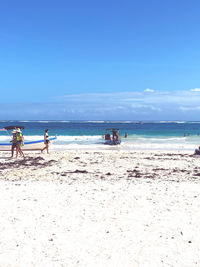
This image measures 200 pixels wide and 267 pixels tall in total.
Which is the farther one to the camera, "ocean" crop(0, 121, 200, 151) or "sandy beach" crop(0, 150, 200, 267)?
"ocean" crop(0, 121, 200, 151)

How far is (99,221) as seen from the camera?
643cm

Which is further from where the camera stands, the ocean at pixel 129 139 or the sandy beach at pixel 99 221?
the ocean at pixel 129 139

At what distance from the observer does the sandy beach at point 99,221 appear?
4.89 metres

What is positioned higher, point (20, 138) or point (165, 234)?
point (20, 138)

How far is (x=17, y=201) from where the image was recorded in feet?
25.9

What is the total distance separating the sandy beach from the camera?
4.89 metres

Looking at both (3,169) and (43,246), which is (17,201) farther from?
(3,169)

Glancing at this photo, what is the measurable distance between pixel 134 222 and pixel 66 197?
272cm

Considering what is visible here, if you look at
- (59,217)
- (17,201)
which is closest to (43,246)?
(59,217)

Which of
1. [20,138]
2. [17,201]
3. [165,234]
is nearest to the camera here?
[165,234]

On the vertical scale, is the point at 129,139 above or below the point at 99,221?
above

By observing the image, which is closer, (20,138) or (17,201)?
(17,201)

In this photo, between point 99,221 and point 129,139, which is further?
point 129,139

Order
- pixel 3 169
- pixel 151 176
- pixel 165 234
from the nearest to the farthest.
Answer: pixel 165 234 → pixel 151 176 → pixel 3 169
